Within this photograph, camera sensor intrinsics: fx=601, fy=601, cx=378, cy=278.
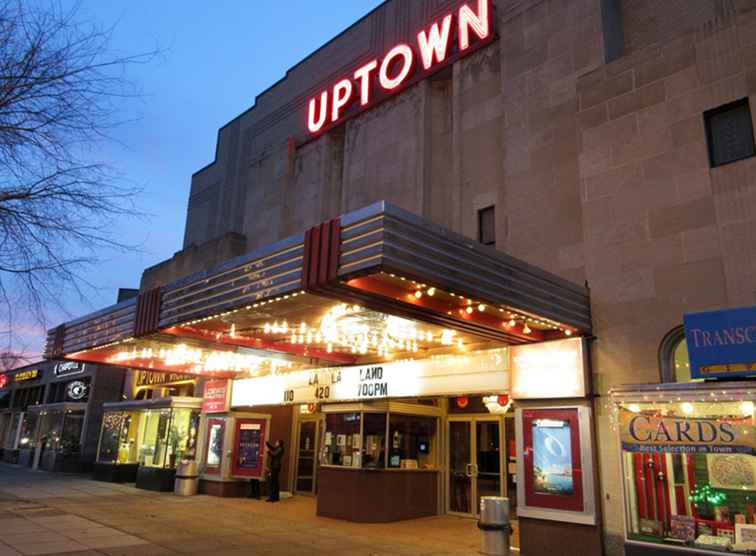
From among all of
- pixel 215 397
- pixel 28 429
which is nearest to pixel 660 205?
pixel 215 397

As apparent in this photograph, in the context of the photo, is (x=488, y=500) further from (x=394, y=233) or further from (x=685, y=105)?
(x=685, y=105)

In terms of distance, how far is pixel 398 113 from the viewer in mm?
18141

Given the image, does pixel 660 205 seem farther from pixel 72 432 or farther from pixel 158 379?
pixel 72 432

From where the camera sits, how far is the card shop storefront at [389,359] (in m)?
8.95

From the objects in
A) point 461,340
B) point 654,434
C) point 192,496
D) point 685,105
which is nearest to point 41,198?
point 461,340

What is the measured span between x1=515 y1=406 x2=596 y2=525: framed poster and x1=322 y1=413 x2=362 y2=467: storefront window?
5.30 meters

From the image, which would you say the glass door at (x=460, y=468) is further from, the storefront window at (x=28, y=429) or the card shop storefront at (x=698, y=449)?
the storefront window at (x=28, y=429)

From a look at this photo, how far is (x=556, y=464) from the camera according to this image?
11.2 metres

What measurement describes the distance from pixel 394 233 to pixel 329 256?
1.11 metres

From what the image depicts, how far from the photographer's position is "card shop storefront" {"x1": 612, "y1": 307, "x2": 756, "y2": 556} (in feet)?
28.5

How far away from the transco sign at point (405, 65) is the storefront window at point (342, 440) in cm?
964

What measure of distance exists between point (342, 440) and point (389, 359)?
293cm

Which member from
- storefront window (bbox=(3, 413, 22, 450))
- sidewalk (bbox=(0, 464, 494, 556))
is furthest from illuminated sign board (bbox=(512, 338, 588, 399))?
storefront window (bbox=(3, 413, 22, 450))

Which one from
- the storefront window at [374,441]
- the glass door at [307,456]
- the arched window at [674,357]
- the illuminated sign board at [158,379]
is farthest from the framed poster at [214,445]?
the arched window at [674,357]
